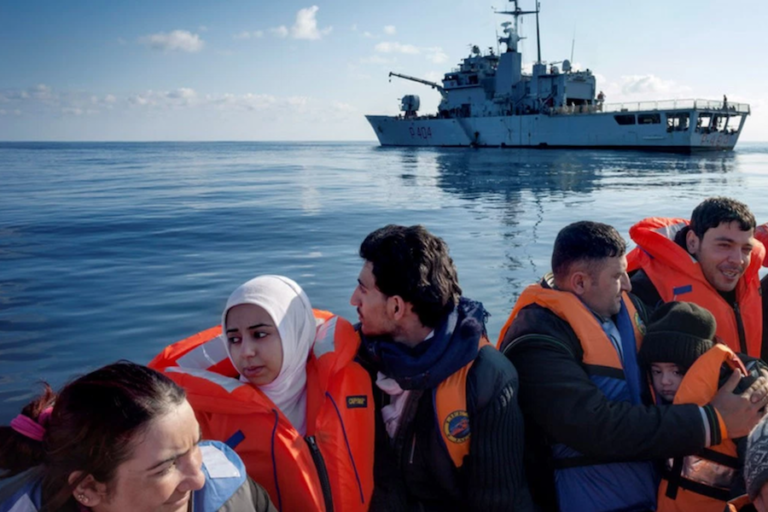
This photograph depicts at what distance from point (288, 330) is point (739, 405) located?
1974mm

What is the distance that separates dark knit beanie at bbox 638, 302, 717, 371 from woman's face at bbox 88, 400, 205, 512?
2.07m

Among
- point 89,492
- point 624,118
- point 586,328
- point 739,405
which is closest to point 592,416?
point 586,328

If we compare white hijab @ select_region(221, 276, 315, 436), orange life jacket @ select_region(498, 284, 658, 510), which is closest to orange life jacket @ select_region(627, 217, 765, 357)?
orange life jacket @ select_region(498, 284, 658, 510)

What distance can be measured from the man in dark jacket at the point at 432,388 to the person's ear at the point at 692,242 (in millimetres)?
1895

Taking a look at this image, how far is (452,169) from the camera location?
1401 inches

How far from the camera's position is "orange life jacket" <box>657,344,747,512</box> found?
8.35 feet

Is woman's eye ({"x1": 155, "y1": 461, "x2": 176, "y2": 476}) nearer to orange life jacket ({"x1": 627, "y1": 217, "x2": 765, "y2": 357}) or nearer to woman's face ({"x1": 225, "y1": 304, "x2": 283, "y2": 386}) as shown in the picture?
woman's face ({"x1": 225, "y1": 304, "x2": 283, "y2": 386})

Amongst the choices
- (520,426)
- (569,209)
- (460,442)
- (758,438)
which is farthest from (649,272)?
(569,209)

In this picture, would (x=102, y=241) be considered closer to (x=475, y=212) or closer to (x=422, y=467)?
(x=475, y=212)

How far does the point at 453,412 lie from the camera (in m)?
2.48

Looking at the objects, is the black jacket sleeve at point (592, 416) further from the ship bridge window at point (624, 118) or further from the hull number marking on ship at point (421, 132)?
the hull number marking on ship at point (421, 132)

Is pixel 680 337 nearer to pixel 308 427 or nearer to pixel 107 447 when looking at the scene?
pixel 308 427

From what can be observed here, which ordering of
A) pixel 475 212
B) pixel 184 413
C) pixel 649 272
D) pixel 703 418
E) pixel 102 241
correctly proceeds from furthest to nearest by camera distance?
pixel 475 212 → pixel 102 241 → pixel 649 272 → pixel 703 418 → pixel 184 413

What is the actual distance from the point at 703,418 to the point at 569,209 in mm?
17139
